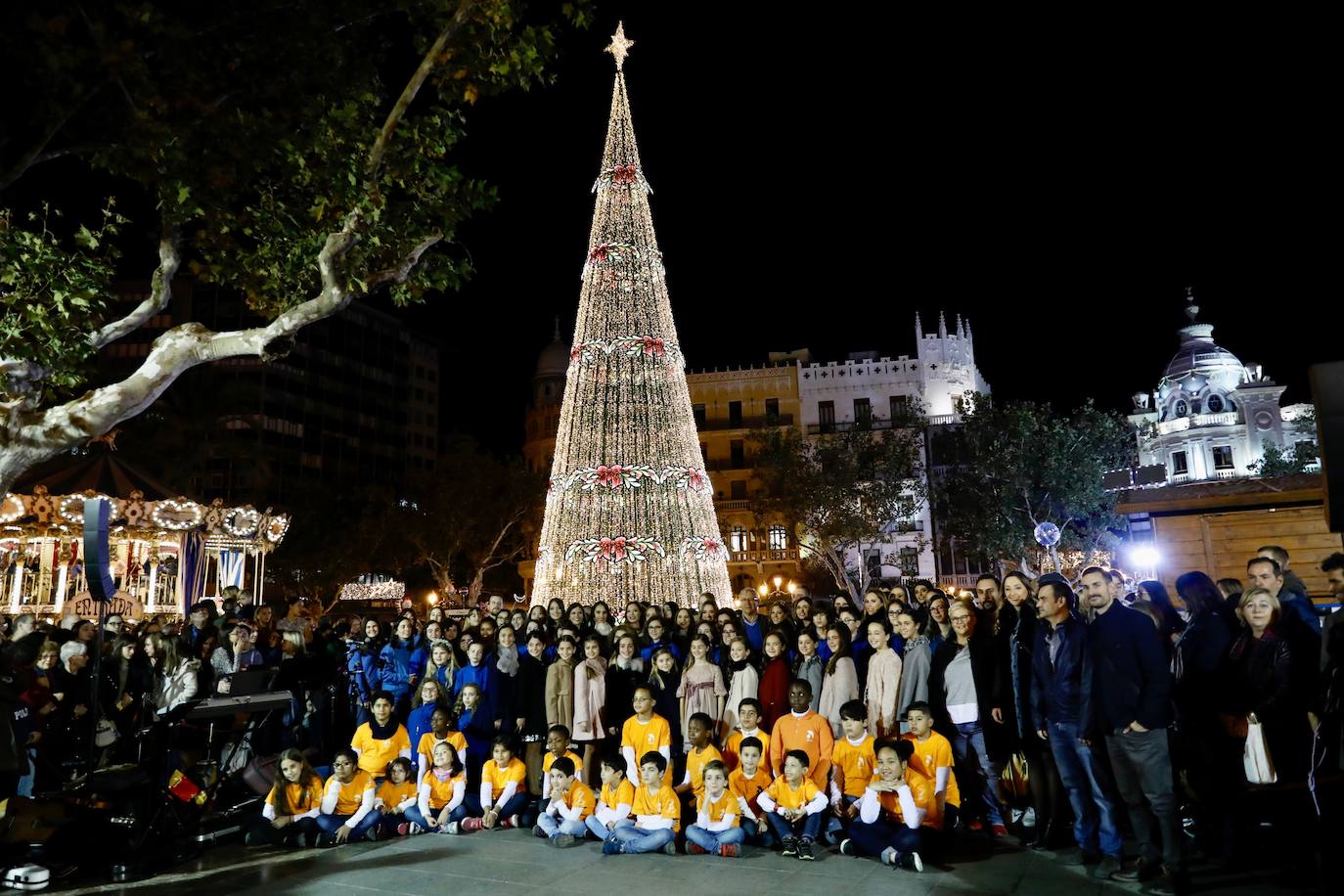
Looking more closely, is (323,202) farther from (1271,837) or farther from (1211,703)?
(1271,837)

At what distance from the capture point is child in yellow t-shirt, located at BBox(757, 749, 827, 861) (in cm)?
613

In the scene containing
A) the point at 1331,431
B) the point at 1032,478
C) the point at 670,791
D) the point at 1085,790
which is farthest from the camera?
the point at 1032,478

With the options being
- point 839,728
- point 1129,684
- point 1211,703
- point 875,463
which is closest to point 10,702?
point 839,728

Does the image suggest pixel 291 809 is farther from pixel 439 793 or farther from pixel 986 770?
pixel 986 770

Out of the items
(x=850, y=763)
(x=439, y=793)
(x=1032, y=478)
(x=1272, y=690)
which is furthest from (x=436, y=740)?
(x=1032, y=478)

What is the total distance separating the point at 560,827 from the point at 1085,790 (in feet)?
12.2

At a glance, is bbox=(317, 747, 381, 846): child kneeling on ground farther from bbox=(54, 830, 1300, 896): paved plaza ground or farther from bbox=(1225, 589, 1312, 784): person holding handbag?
bbox=(1225, 589, 1312, 784): person holding handbag

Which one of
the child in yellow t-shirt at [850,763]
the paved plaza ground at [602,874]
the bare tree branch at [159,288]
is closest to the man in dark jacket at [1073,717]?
the paved plaza ground at [602,874]

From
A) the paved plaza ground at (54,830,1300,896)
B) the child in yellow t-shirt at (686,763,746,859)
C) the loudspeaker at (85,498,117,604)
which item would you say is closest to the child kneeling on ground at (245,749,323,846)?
the paved plaza ground at (54,830,1300,896)

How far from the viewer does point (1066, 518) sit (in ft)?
97.4

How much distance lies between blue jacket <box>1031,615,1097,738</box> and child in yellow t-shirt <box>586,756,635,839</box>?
297 centimetres

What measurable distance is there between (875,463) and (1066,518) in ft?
22.3

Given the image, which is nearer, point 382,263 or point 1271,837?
point 1271,837

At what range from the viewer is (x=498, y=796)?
23.5ft
